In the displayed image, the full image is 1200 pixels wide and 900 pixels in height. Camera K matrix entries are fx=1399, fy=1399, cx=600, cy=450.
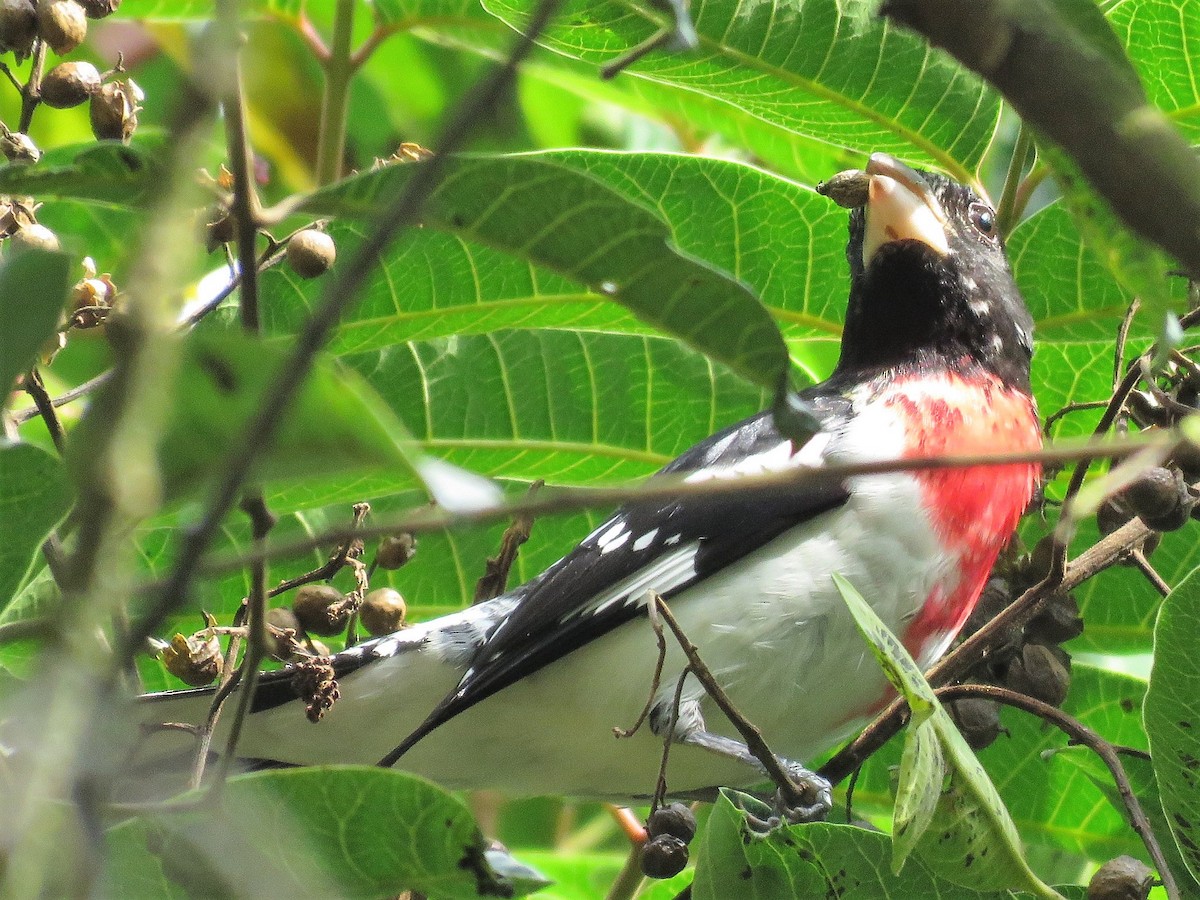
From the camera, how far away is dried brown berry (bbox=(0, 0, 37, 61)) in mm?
2008

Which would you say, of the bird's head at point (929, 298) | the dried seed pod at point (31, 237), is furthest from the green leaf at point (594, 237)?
the bird's head at point (929, 298)

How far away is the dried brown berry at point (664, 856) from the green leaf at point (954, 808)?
42cm

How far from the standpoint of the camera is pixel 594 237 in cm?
136

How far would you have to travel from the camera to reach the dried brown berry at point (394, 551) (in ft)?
8.07

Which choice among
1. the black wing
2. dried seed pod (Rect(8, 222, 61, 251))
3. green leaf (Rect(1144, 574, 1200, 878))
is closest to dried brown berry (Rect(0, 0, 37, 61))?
dried seed pod (Rect(8, 222, 61, 251))

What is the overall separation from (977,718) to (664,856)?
2.20 feet

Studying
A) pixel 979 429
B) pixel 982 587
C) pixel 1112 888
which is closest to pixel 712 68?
pixel 979 429

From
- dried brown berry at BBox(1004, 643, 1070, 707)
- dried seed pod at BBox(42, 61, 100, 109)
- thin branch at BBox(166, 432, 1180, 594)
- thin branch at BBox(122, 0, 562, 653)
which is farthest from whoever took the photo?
dried brown berry at BBox(1004, 643, 1070, 707)

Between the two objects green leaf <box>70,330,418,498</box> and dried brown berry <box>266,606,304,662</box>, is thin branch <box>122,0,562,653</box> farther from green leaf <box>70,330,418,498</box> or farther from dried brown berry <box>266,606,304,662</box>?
dried brown berry <box>266,606,304,662</box>

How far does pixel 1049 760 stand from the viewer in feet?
8.86

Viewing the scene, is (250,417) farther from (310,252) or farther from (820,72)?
(820,72)

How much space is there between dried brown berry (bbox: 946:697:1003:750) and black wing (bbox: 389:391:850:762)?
0.43 m

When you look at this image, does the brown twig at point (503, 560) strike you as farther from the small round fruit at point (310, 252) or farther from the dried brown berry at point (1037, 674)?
the dried brown berry at point (1037, 674)

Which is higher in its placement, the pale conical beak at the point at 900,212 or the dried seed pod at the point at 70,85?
the dried seed pod at the point at 70,85
